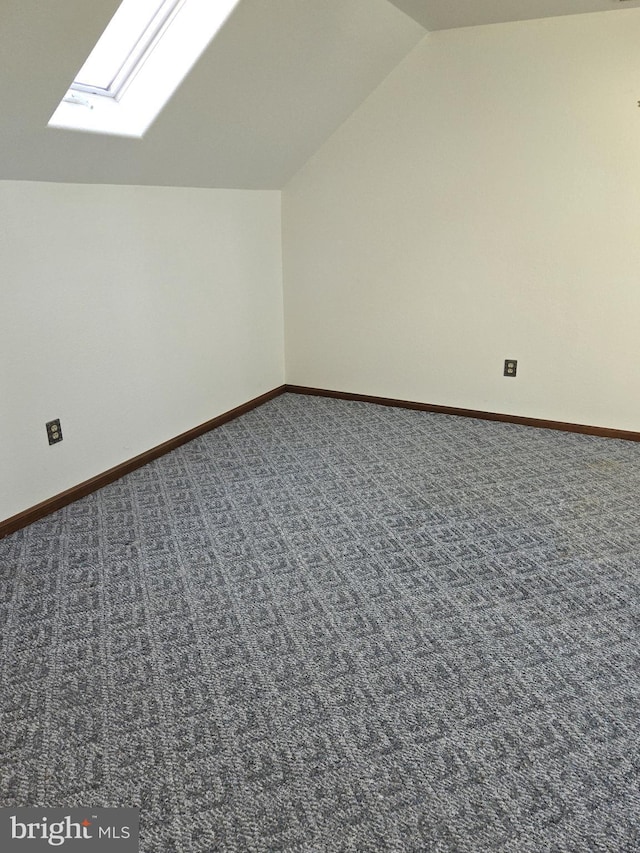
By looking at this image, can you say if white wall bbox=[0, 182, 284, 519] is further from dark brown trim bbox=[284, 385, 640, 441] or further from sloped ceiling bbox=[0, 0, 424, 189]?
dark brown trim bbox=[284, 385, 640, 441]

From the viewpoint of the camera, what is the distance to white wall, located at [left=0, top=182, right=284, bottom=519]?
98.9 inches

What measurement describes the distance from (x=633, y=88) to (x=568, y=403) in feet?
4.93

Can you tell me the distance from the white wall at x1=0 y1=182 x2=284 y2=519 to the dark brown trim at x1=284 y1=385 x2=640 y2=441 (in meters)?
0.44

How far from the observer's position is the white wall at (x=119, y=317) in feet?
8.24

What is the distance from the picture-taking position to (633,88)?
2994 mm

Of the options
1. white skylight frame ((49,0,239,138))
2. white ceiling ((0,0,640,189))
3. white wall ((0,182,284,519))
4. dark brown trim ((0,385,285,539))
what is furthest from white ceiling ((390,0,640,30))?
dark brown trim ((0,385,285,539))

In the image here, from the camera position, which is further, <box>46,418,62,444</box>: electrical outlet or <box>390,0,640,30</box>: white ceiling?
<box>390,0,640,30</box>: white ceiling

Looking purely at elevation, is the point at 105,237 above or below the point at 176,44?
below

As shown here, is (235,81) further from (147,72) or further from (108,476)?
(108,476)

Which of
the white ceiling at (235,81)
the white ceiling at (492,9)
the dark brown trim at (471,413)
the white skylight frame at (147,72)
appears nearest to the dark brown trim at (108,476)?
the dark brown trim at (471,413)

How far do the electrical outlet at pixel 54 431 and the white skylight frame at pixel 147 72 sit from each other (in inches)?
43.6

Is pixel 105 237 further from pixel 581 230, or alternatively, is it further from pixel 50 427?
pixel 581 230

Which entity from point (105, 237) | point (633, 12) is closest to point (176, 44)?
point (105, 237)

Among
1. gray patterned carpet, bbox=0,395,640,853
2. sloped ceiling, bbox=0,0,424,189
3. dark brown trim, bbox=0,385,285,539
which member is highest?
sloped ceiling, bbox=0,0,424,189
